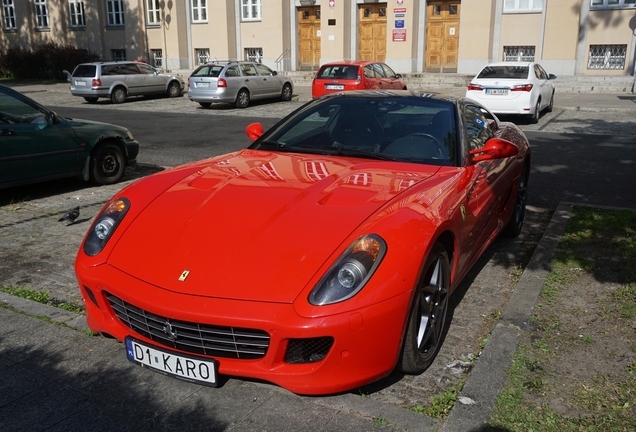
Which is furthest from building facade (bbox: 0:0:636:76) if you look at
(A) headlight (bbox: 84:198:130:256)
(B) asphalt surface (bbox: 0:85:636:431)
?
(A) headlight (bbox: 84:198:130:256)

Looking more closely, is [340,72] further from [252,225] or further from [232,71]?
[252,225]

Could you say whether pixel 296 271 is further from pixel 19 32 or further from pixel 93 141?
pixel 19 32

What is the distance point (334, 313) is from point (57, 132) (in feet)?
21.0

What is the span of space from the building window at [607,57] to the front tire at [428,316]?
25.3m

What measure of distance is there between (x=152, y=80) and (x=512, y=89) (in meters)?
14.9

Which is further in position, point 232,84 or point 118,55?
point 118,55

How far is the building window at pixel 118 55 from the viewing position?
37781 millimetres

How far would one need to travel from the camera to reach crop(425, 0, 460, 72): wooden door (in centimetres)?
2889

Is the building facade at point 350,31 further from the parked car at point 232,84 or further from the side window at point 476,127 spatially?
the side window at point 476,127

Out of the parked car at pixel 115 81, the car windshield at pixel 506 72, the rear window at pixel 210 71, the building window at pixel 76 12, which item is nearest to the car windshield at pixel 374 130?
the car windshield at pixel 506 72

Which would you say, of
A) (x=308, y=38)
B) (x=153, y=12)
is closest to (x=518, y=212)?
(x=308, y=38)

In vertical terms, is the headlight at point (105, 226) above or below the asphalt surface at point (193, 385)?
above

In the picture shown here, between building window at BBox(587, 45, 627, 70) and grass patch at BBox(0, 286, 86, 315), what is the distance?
1016 inches

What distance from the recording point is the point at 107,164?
9023 millimetres
